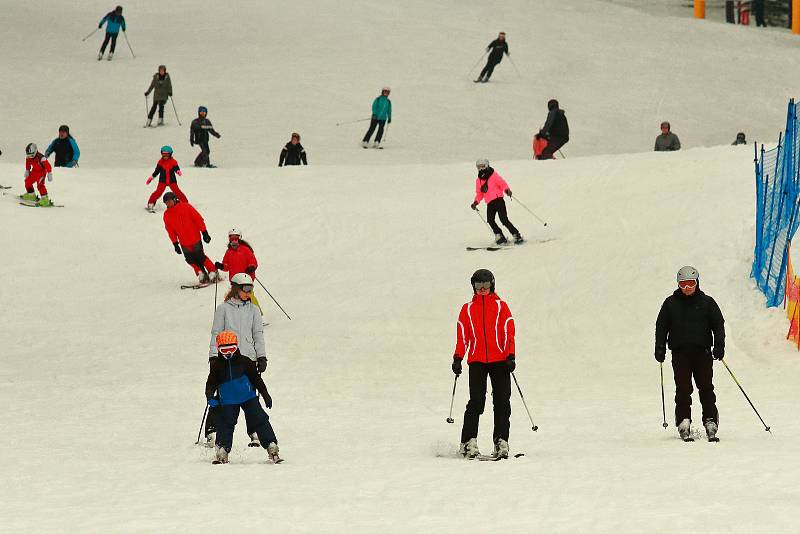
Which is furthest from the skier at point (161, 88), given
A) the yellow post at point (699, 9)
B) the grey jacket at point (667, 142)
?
the yellow post at point (699, 9)

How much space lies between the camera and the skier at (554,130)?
2500 cm

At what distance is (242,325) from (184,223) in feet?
26.6

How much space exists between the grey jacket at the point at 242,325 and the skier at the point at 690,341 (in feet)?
9.72

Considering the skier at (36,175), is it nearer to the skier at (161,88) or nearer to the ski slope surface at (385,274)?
the ski slope surface at (385,274)

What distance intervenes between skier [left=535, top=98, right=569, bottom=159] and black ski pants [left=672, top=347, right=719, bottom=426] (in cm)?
1417

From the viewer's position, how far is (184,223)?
744 inches

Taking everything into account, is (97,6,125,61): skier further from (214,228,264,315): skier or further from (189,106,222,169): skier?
(214,228,264,315): skier

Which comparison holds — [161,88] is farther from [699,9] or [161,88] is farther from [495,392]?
[699,9]

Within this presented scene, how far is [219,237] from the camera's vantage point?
Answer: 22.0 metres

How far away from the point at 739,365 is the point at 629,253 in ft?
13.7

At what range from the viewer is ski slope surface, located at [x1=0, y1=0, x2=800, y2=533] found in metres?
9.20

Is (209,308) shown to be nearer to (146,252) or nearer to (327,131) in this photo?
(146,252)

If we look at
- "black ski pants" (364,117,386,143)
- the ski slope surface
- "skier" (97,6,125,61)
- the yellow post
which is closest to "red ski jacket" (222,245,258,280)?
the ski slope surface

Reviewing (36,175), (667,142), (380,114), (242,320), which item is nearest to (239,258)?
(242,320)
